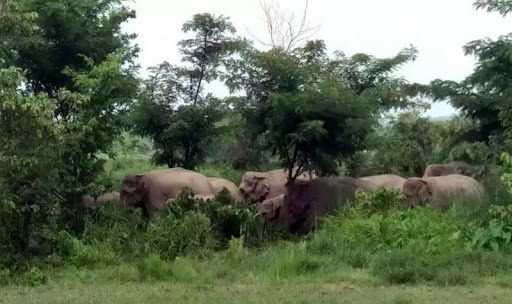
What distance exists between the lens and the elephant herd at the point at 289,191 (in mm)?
12820

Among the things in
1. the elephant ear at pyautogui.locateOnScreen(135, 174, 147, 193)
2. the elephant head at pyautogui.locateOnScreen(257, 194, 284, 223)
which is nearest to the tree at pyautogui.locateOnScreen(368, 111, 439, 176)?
the elephant head at pyautogui.locateOnScreen(257, 194, 284, 223)

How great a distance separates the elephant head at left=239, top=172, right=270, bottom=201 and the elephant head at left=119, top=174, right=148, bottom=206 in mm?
1786

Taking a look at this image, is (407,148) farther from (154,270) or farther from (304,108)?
(154,270)

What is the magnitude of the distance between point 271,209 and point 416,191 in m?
2.48

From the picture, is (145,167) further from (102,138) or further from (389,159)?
(102,138)

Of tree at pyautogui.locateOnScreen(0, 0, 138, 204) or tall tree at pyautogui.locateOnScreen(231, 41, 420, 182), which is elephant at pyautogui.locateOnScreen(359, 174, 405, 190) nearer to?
tall tree at pyautogui.locateOnScreen(231, 41, 420, 182)

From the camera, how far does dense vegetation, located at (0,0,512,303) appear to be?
9.14 meters

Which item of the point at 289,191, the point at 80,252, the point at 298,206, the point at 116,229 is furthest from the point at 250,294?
the point at 289,191

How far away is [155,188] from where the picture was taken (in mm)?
13688

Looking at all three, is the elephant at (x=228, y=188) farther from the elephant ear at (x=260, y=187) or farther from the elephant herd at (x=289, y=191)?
the elephant ear at (x=260, y=187)

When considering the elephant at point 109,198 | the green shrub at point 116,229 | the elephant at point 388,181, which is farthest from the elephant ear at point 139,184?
the elephant at point 388,181

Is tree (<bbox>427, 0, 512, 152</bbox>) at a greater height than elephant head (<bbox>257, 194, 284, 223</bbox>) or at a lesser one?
greater

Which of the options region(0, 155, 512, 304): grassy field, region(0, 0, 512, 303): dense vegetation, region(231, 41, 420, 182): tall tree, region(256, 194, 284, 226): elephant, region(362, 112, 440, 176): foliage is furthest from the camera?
region(362, 112, 440, 176): foliage

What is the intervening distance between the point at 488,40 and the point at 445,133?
6206 millimetres
